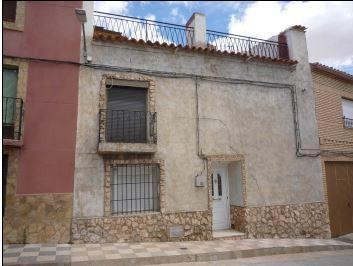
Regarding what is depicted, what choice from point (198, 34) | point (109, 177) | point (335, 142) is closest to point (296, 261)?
point (109, 177)

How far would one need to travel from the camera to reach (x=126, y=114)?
8.63 m

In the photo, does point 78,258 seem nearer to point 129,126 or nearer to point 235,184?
point 129,126

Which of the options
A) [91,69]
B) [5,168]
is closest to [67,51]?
[91,69]

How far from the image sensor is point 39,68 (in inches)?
317

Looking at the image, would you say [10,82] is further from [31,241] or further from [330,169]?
[330,169]

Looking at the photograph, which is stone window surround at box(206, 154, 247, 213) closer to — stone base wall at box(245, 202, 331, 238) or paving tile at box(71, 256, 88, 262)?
stone base wall at box(245, 202, 331, 238)

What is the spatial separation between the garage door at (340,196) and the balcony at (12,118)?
9139 millimetres

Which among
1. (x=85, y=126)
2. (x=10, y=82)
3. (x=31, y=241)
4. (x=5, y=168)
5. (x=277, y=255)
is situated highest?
(x=10, y=82)

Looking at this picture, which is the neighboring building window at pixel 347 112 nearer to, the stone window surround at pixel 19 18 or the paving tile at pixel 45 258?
the paving tile at pixel 45 258

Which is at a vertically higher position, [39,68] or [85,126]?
[39,68]

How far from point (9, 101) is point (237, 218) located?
6.77 meters

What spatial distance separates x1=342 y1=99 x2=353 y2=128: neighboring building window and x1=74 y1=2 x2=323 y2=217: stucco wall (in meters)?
1.70

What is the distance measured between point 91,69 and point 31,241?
4.33 meters

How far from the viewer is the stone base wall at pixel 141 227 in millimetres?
7737
